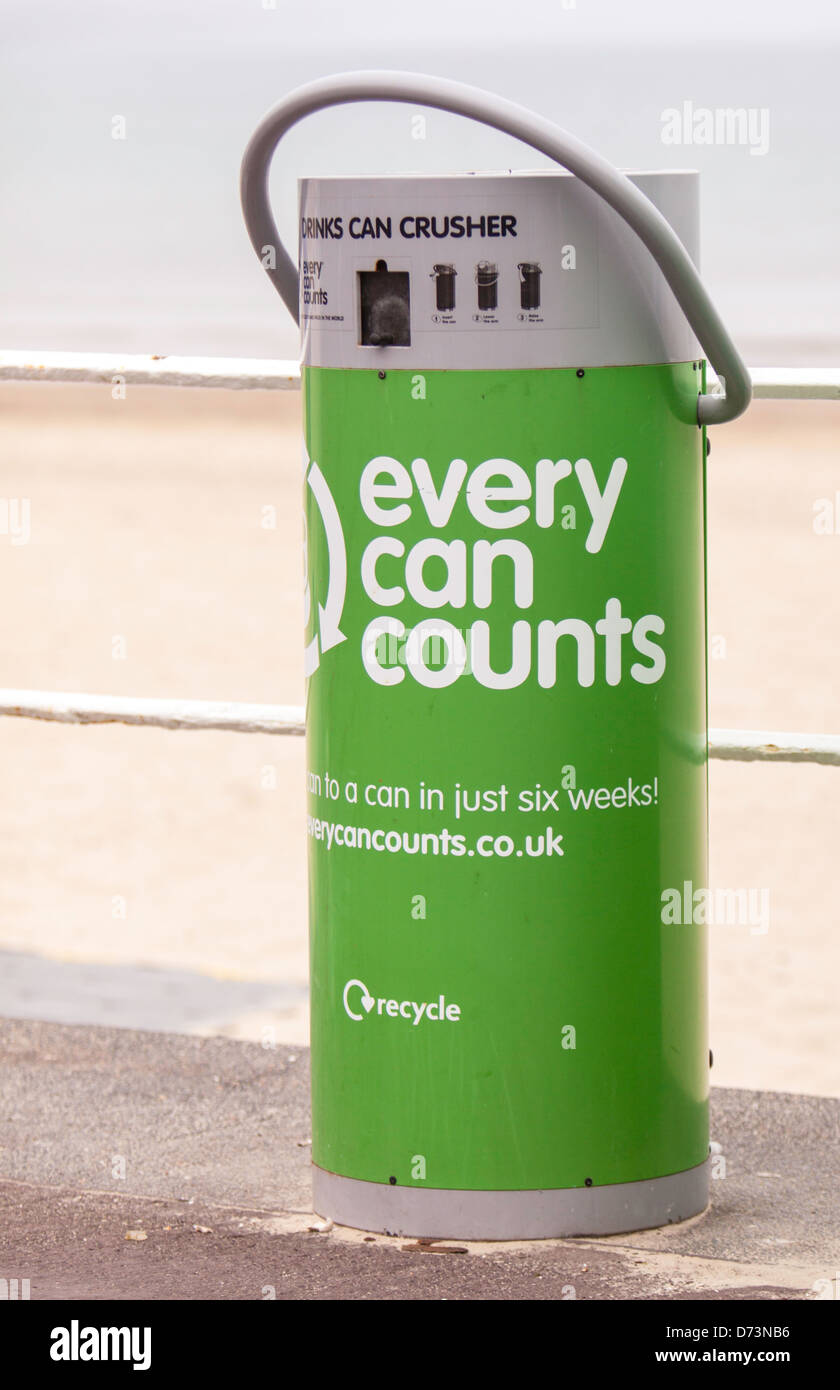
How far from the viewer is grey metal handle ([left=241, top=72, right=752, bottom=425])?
10.7 feet

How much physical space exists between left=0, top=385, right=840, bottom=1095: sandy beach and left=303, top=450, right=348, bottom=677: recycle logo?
224cm

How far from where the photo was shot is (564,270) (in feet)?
11.1

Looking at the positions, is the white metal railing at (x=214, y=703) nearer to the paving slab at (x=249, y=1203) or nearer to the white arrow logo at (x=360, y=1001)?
the paving slab at (x=249, y=1203)

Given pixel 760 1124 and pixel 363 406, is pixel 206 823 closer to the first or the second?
pixel 760 1124

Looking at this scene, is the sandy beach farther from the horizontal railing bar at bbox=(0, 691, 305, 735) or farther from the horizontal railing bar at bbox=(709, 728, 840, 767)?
the horizontal railing bar at bbox=(709, 728, 840, 767)

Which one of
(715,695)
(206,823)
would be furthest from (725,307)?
(206,823)

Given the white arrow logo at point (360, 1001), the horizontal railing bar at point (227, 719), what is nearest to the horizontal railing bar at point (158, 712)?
the horizontal railing bar at point (227, 719)

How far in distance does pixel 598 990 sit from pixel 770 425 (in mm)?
15700

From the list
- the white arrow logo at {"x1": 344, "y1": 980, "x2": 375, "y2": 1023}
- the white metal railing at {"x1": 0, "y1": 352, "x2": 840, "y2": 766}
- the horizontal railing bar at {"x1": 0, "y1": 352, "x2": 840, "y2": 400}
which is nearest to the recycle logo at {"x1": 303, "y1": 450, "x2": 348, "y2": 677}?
the white arrow logo at {"x1": 344, "y1": 980, "x2": 375, "y2": 1023}

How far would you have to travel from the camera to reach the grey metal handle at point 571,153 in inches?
128

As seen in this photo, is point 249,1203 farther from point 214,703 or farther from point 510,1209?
point 214,703

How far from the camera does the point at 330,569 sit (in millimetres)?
3566

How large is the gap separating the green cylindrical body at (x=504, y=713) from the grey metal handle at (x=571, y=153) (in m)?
0.08

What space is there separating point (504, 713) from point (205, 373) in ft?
4.89
